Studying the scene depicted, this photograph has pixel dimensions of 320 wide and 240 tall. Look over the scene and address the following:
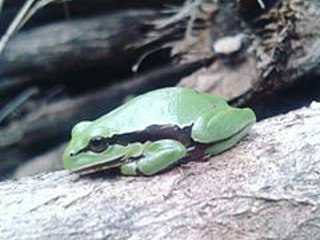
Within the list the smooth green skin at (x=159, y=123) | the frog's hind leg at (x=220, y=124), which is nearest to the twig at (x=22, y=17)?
the smooth green skin at (x=159, y=123)

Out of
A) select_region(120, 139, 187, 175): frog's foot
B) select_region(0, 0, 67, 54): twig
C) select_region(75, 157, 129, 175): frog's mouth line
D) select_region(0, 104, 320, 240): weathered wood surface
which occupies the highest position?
select_region(0, 0, 67, 54): twig

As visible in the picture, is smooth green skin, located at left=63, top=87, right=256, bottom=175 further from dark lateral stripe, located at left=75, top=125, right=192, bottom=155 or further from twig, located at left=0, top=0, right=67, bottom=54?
twig, located at left=0, top=0, right=67, bottom=54

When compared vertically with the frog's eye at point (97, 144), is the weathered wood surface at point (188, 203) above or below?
below

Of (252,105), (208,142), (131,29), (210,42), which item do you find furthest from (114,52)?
(208,142)

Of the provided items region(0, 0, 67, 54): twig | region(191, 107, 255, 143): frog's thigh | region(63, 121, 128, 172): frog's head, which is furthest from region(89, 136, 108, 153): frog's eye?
region(0, 0, 67, 54): twig

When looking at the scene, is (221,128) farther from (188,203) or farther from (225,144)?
(188,203)

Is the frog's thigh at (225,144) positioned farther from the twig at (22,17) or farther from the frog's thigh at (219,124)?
the twig at (22,17)
